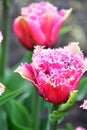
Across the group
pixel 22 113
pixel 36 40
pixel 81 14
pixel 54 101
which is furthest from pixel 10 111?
pixel 81 14

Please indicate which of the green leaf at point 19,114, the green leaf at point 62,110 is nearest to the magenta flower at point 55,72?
the green leaf at point 62,110

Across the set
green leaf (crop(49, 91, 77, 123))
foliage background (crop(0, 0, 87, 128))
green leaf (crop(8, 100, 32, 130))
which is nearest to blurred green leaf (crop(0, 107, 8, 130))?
green leaf (crop(8, 100, 32, 130))

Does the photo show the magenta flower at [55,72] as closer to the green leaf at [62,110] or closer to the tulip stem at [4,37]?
the green leaf at [62,110]

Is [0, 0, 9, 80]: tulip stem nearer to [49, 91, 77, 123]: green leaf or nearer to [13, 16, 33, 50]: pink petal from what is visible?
[13, 16, 33, 50]: pink petal

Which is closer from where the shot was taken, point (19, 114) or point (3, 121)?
point (3, 121)

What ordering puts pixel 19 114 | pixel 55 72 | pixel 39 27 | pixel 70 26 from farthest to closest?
pixel 70 26, pixel 19 114, pixel 39 27, pixel 55 72

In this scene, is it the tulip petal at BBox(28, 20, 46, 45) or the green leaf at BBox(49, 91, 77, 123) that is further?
the tulip petal at BBox(28, 20, 46, 45)

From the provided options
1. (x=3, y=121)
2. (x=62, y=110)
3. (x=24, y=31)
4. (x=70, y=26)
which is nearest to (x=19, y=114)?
(x=3, y=121)

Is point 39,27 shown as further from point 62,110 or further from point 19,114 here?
point 62,110

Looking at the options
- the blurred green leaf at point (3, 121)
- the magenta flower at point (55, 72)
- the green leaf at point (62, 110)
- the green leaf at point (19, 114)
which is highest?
the green leaf at point (19, 114)

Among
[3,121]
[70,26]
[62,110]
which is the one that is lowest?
[62,110]
